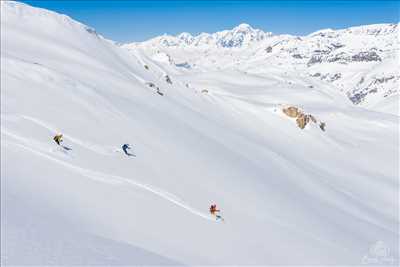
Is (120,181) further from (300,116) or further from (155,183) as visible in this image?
(300,116)

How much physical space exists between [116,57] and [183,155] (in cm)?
4455

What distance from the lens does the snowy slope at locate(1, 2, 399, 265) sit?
42.0ft

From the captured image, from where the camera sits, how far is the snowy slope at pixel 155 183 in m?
12.8

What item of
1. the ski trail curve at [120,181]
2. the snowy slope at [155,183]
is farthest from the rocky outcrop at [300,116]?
the ski trail curve at [120,181]

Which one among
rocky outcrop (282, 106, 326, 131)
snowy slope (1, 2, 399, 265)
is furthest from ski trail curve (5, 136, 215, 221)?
rocky outcrop (282, 106, 326, 131)

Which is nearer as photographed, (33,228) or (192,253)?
(33,228)

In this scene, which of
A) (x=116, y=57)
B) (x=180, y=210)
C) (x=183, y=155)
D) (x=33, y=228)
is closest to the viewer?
(x=33, y=228)

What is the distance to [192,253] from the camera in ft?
45.5

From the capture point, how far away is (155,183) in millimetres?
19844

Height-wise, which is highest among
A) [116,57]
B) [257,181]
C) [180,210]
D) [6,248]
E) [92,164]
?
[116,57]

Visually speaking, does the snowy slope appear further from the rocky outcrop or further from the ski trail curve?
the rocky outcrop

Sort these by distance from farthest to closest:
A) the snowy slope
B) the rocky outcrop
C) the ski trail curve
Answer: the rocky outcrop → the ski trail curve → the snowy slope

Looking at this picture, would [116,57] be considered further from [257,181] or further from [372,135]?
[257,181]

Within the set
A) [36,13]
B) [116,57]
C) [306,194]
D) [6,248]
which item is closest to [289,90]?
[116,57]
